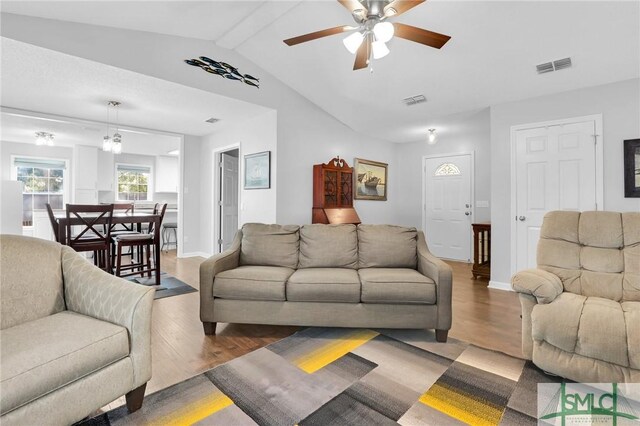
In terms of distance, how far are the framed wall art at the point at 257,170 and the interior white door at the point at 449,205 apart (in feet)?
11.6

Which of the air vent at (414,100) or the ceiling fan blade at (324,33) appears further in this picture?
the air vent at (414,100)

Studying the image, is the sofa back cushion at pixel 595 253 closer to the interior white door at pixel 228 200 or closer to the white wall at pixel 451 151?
the white wall at pixel 451 151

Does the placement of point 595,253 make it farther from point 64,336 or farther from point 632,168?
point 64,336

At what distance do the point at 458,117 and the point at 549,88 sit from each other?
4.18ft

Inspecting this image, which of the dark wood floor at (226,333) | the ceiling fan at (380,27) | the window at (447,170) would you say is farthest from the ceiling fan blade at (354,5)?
the window at (447,170)

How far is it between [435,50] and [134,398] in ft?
12.5

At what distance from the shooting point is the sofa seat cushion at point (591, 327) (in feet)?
5.08

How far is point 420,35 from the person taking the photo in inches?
84.1

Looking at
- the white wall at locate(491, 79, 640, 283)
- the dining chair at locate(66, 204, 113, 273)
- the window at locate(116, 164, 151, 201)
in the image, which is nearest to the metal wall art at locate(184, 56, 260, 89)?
the dining chair at locate(66, 204, 113, 273)

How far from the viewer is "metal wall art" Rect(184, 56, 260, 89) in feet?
11.8

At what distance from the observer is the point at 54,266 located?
174 centimetres

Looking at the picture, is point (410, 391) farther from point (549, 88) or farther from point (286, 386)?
point (549, 88)

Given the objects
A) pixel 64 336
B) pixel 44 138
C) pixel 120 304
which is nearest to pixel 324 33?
pixel 120 304

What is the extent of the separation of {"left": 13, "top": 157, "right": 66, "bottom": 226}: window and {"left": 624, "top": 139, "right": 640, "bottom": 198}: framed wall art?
9794 millimetres
